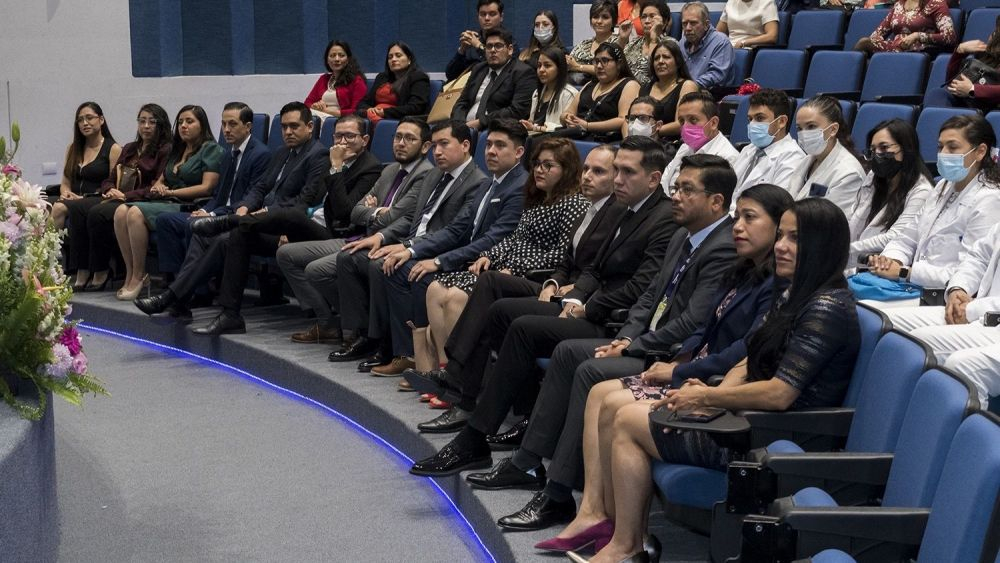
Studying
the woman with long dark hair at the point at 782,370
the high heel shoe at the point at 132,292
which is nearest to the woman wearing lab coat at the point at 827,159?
the woman with long dark hair at the point at 782,370

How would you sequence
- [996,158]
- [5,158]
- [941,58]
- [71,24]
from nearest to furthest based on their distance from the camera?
[5,158] → [996,158] → [941,58] → [71,24]

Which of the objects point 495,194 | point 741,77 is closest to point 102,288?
point 495,194

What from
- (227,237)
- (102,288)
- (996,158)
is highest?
(996,158)

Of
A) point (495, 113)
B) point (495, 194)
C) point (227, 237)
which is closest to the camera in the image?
point (495, 194)

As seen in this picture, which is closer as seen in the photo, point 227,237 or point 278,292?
point 227,237

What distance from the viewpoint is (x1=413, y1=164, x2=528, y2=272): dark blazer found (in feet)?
16.7

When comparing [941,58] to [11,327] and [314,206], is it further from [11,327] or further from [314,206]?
[11,327]

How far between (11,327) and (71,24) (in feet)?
20.7

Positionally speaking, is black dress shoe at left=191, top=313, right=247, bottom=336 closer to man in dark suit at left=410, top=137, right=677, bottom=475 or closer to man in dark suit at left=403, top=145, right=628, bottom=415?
man in dark suit at left=403, top=145, right=628, bottom=415

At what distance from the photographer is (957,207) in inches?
160

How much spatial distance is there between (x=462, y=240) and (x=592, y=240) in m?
1.03

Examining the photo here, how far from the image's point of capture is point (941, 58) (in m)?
5.63

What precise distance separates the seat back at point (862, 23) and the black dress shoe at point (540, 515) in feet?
13.3

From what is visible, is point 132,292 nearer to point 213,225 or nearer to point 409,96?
point 213,225
